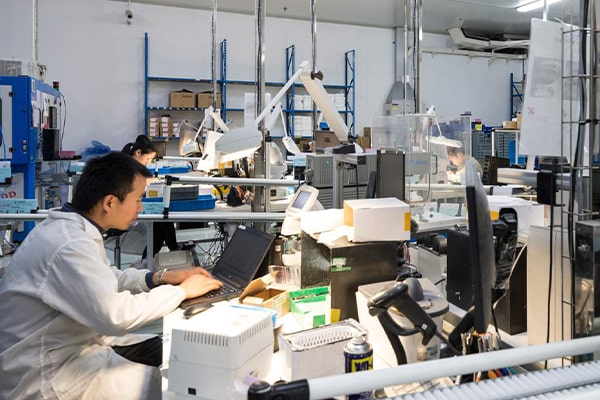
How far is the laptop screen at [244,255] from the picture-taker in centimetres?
178

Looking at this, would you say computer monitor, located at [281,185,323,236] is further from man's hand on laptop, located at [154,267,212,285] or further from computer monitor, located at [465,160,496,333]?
computer monitor, located at [465,160,496,333]

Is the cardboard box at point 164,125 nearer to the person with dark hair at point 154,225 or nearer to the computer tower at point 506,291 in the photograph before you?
the person with dark hair at point 154,225

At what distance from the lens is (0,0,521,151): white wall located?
21.6 feet

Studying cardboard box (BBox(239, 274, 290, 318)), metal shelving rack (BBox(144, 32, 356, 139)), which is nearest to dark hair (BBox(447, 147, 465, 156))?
cardboard box (BBox(239, 274, 290, 318))

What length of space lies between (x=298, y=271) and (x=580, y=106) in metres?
1.11

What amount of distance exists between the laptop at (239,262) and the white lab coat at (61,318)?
31cm

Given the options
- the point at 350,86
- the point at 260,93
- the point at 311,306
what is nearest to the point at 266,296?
the point at 311,306

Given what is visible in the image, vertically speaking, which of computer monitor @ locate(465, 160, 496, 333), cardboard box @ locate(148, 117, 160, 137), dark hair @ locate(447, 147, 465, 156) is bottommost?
computer monitor @ locate(465, 160, 496, 333)

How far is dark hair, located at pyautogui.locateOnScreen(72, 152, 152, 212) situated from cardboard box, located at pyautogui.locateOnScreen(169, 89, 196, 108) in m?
5.72

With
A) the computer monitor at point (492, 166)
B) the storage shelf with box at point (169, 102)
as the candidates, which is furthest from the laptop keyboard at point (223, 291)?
the storage shelf with box at point (169, 102)

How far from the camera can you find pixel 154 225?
3988 millimetres

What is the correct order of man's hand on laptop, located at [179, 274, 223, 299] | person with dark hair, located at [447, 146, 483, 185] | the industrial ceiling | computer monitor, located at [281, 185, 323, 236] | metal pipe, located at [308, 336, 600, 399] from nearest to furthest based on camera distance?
metal pipe, located at [308, 336, 600, 399], man's hand on laptop, located at [179, 274, 223, 299], computer monitor, located at [281, 185, 323, 236], person with dark hair, located at [447, 146, 483, 185], the industrial ceiling

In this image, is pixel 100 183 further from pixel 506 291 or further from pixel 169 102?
pixel 169 102

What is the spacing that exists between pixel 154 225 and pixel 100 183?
8.42 feet
